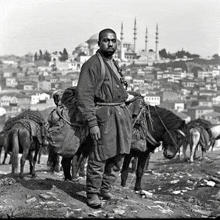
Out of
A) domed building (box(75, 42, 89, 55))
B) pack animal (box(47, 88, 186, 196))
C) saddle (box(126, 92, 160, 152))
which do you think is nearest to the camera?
saddle (box(126, 92, 160, 152))

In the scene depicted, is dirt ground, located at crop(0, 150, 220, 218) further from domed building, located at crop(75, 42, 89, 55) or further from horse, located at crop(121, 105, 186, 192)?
domed building, located at crop(75, 42, 89, 55)

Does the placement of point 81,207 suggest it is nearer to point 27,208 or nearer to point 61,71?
point 27,208

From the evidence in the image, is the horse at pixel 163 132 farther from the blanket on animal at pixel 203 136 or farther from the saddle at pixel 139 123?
the blanket on animal at pixel 203 136

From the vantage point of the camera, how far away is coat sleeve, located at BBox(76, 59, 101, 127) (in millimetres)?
5410

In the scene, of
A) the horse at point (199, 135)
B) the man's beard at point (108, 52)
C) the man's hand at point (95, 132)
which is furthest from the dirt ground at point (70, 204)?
the horse at point (199, 135)

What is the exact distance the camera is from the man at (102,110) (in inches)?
214

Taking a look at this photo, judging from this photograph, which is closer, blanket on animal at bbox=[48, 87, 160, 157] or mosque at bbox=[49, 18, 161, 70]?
blanket on animal at bbox=[48, 87, 160, 157]

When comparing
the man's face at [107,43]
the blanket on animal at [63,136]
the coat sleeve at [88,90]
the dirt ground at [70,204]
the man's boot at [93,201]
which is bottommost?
the dirt ground at [70,204]

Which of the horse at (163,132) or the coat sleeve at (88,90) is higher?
the coat sleeve at (88,90)

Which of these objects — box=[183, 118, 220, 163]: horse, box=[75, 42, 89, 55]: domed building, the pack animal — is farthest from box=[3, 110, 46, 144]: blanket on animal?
box=[75, 42, 89, 55]: domed building

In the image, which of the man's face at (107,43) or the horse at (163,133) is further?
the horse at (163,133)

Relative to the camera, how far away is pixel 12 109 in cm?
7694

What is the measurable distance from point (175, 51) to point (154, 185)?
144 metres

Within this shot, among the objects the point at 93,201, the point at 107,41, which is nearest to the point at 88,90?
the point at 107,41
